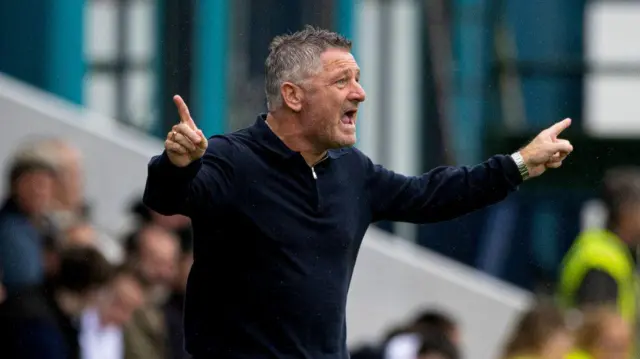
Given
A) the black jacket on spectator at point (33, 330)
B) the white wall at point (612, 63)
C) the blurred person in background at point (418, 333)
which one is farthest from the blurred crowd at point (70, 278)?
the white wall at point (612, 63)

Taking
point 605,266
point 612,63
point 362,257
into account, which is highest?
point 612,63

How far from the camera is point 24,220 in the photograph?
8.19 m

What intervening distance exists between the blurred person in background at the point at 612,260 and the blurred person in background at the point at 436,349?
1.88ft

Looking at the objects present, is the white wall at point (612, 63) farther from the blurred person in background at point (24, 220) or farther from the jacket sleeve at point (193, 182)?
the jacket sleeve at point (193, 182)

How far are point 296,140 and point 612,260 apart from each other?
131 inches

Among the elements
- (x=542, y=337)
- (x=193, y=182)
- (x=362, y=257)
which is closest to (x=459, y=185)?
(x=193, y=182)

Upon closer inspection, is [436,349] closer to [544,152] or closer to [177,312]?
[177,312]

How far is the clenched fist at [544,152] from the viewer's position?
555 cm

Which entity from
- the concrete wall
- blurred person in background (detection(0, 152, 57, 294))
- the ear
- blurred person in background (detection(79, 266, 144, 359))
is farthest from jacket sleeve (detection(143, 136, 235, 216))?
the concrete wall

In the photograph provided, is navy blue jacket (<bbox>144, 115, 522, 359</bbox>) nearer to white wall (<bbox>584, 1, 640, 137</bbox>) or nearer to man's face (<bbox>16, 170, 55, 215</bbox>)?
man's face (<bbox>16, 170, 55, 215</bbox>)

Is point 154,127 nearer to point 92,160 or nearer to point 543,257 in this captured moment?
point 92,160

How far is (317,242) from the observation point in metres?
5.35

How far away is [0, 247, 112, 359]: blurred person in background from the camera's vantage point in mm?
7543

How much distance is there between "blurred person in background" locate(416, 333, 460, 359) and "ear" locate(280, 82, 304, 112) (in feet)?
10.8
